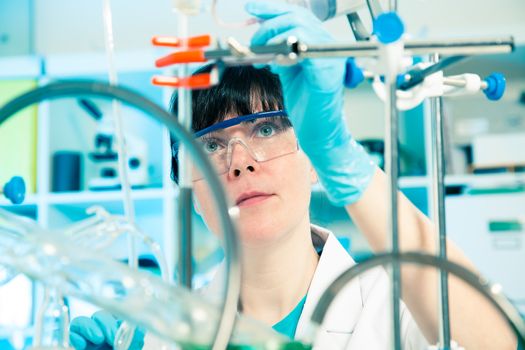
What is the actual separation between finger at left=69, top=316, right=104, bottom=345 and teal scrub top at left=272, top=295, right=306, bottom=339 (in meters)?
0.35

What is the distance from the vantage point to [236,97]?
114 centimetres

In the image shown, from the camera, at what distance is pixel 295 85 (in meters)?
0.76

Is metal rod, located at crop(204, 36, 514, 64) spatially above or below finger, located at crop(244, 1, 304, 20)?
below

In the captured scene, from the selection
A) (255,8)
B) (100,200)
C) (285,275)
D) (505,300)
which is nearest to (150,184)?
(100,200)

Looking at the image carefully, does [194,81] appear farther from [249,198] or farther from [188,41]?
[249,198]

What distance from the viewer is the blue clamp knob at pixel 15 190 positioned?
693mm

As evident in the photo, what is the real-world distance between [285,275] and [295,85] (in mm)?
558

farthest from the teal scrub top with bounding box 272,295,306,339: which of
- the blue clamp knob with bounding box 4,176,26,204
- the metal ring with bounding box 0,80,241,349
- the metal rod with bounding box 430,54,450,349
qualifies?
the metal ring with bounding box 0,80,241,349

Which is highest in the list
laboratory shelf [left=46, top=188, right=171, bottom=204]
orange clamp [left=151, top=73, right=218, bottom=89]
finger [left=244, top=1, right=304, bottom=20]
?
finger [left=244, top=1, right=304, bottom=20]

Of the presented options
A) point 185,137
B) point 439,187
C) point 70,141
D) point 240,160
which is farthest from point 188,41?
point 70,141

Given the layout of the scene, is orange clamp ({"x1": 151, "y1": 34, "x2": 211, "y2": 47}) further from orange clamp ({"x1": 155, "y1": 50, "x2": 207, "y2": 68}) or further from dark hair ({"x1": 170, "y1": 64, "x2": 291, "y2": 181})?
dark hair ({"x1": 170, "y1": 64, "x2": 291, "y2": 181})

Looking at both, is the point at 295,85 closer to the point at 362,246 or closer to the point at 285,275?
the point at 285,275

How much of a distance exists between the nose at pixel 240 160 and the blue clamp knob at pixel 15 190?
421mm

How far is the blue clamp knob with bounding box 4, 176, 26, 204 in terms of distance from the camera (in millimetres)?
693
